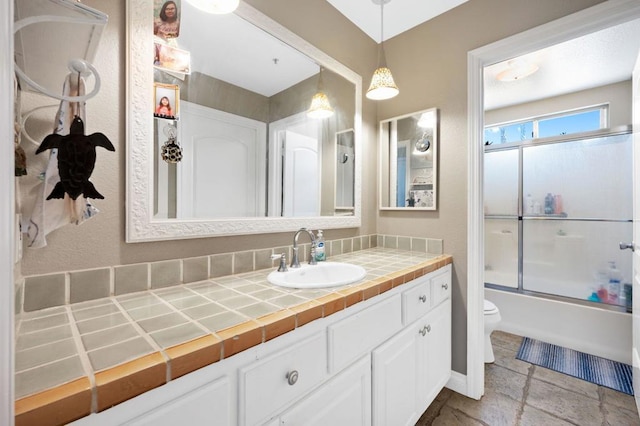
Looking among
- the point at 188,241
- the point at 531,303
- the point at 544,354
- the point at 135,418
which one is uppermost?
the point at 188,241

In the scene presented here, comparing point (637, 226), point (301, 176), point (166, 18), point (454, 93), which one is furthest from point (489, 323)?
point (166, 18)

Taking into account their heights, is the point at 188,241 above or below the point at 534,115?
below

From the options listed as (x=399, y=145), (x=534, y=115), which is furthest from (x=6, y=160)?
(x=534, y=115)

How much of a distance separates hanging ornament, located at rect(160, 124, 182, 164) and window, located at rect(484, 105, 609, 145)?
3.26 m

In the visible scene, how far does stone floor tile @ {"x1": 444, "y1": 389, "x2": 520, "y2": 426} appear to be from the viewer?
1.54m

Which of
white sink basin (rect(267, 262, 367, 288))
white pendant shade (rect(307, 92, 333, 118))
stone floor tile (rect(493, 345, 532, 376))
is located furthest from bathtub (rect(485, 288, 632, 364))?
white pendant shade (rect(307, 92, 333, 118))

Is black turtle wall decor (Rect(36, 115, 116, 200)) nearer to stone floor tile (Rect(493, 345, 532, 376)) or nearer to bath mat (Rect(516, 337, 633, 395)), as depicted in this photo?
stone floor tile (Rect(493, 345, 532, 376))

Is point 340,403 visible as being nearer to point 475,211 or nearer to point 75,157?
point 75,157

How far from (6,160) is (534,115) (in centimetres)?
427

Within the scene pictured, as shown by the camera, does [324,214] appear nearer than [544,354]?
Yes

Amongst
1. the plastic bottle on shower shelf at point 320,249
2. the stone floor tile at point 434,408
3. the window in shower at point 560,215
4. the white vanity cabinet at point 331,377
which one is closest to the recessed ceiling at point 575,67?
the window in shower at point 560,215

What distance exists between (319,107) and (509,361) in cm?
232

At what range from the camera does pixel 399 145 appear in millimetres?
2076

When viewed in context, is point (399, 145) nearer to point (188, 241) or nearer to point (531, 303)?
point (188, 241)
